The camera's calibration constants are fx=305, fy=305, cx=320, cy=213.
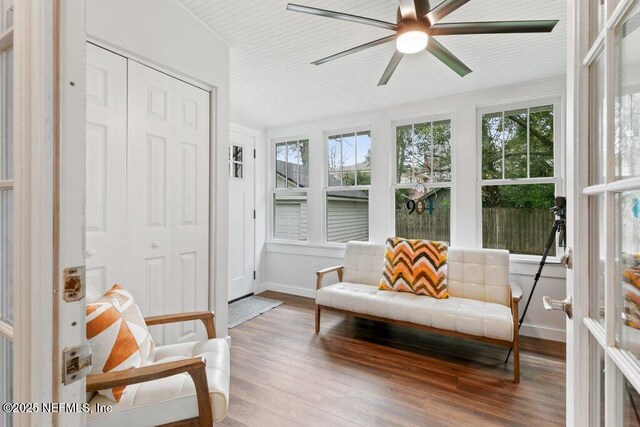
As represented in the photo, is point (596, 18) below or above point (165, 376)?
above

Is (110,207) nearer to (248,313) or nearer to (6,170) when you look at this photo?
(6,170)

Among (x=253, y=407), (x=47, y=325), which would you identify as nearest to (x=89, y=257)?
(x=253, y=407)

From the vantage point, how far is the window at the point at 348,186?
3.99 meters

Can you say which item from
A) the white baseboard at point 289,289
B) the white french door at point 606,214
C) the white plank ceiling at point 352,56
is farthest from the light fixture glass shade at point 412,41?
the white baseboard at point 289,289

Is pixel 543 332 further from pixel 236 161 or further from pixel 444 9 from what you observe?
pixel 236 161

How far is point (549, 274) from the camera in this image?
114 inches

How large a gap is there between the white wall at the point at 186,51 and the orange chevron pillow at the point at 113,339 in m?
1.15

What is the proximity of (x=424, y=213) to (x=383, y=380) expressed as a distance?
6.52 feet

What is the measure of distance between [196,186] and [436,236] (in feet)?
8.60

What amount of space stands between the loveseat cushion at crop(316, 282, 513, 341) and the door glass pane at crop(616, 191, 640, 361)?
1.88 meters

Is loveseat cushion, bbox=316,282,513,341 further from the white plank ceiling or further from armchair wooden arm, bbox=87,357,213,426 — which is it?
the white plank ceiling

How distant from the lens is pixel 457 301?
2.72m

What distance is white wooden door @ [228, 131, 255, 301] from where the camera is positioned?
161 inches

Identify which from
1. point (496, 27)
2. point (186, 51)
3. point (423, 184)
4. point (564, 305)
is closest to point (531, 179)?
point (423, 184)
